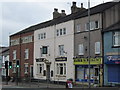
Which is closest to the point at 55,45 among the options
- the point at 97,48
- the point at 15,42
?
the point at 97,48

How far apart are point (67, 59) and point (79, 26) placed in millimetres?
5451

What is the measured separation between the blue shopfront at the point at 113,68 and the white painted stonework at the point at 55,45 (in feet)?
24.0

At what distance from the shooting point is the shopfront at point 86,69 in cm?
3644

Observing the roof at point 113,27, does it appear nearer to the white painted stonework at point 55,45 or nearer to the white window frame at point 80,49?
the white window frame at point 80,49

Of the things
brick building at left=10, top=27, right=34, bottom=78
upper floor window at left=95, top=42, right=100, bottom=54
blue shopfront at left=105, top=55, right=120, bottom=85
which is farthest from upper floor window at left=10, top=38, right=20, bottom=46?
blue shopfront at left=105, top=55, right=120, bottom=85

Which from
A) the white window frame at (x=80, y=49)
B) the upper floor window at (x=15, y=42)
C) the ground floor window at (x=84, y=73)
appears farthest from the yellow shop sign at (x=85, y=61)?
the upper floor window at (x=15, y=42)

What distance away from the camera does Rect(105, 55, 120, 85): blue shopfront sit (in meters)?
33.6

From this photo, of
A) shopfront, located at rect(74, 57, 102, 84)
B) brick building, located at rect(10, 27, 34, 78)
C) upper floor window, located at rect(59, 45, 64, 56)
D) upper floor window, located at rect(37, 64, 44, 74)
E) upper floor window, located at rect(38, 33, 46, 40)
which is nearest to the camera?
shopfront, located at rect(74, 57, 102, 84)

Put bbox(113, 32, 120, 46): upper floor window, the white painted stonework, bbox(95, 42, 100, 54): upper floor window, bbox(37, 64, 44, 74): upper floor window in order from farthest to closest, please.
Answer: bbox(37, 64, 44, 74): upper floor window → the white painted stonework → bbox(95, 42, 100, 54): upper floor window → bbox(113, 32, 120, 46): upper floor window

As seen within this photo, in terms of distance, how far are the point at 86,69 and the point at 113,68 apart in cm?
535

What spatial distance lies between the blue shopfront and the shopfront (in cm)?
130

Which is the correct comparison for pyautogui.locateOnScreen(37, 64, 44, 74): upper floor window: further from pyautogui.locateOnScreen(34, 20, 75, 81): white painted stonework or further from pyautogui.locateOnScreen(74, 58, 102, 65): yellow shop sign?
pyautogui.locateOnScreen(74, 58, 102, 65): yellow shop sign

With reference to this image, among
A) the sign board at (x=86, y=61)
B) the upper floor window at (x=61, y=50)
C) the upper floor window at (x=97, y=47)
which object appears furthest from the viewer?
the upper floor window at (x=61, y=50)

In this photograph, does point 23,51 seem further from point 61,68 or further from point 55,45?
point 61,68
